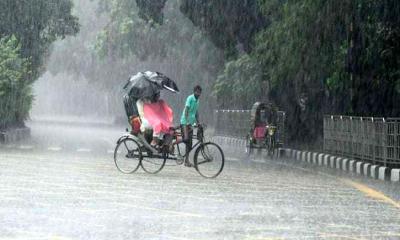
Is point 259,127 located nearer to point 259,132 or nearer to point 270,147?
point 259,132

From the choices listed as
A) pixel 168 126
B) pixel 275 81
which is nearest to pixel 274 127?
pixel 275 81

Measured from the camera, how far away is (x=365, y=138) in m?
23.4

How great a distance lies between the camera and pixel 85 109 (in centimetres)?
12812

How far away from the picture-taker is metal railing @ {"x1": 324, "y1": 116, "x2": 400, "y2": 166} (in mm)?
21453

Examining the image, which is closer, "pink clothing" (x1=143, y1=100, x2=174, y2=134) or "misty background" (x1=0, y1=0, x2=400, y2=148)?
"pink clothing" (x1=143, y1=100, x2=174, y2=134)

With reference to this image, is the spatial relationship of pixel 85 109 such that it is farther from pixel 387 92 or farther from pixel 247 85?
pixel 387 92

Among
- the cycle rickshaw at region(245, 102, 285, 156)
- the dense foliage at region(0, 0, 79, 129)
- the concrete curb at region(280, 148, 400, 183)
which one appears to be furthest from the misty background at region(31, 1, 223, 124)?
the concrete curb at region(280, 148, 400, 183)

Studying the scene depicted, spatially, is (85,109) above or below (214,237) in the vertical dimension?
above

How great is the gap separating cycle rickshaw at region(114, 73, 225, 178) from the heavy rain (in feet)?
0.09

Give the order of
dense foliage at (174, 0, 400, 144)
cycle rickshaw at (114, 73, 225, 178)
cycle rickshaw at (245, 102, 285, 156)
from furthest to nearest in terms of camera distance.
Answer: cycle rickshaw at (245, 102, 285, 156) < dense foliage at (174, 0, 400, 144) < cycle rickshaw at (114, 73, 225, 178)

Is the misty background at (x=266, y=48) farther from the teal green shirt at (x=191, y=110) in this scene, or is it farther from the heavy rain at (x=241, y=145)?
the teal green shirt at (x=191, y=110)

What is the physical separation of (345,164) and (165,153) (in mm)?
6023

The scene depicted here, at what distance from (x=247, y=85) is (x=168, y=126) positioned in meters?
24.0

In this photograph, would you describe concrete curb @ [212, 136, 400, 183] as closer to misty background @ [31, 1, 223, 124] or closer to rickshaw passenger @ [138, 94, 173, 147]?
rickshaw passenger @ [138, 94, 173, 147]
